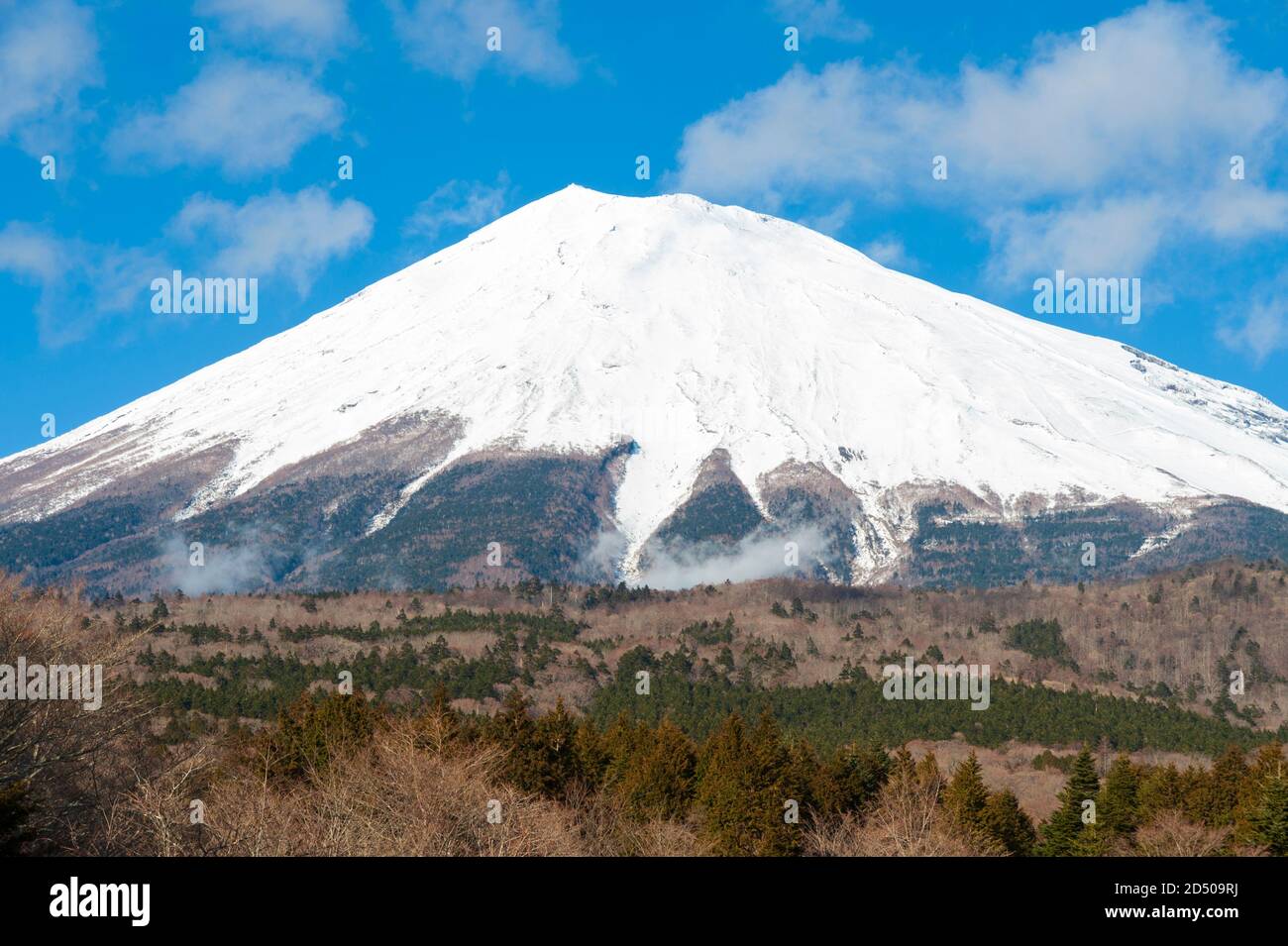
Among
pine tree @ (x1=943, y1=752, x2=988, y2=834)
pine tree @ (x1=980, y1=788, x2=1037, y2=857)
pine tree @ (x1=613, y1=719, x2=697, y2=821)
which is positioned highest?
pine tree @ (x1=613, y1=719, x2=697, y2=821)

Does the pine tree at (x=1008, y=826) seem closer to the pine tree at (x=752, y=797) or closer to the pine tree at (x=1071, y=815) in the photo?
the pine tree at (x=1071, y=815)

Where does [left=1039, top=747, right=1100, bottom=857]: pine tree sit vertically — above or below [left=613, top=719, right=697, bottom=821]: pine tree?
below

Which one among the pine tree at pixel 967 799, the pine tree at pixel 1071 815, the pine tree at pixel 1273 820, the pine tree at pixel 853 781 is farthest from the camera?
the pine tree at pixel 853 781

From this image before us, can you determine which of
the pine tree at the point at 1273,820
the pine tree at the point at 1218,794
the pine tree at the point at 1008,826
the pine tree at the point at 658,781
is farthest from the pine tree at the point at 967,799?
the pine tree at the point at 1273,820

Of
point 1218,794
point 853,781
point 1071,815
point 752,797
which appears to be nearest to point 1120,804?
point 1071,815

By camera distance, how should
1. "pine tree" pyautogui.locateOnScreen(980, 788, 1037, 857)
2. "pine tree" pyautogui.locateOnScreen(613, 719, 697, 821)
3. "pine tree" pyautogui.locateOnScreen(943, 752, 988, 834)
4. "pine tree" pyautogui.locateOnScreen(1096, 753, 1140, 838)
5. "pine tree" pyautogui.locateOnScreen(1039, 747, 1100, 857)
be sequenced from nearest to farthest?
"pine tree" pyautogui.locateOnScreen(613, 719, 697, 821) → "pine tree" pyautogui.locateOnScreen(943, 752, 988, 834) → "pine tree" pyautogui.locateOnScreen(980, 788, 1037, 857) → "pine tree" pyautogui.locateOnScreen(1096, 753, 1140, 838) → "pine tree" pyautogui.locateOnScreen(1039, 747, 1100, 857)

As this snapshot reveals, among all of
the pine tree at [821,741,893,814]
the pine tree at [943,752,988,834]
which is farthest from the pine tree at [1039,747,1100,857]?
the pine tree at [821,741,893,814]

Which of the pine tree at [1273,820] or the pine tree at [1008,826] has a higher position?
the pine tree at [1273,820]

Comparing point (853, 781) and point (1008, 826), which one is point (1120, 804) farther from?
point (853, 781)

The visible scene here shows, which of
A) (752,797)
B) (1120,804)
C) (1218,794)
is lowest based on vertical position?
(1120,804)

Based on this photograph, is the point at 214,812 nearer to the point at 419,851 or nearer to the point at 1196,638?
the point at 419,851

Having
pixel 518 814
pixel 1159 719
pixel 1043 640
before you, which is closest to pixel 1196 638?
pixel 1043 640

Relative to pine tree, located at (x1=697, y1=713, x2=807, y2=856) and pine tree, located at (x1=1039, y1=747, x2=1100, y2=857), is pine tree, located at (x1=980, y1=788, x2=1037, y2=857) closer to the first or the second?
pine tree, located at (x1=1039, y1=747, x2=1100, y2=857)
